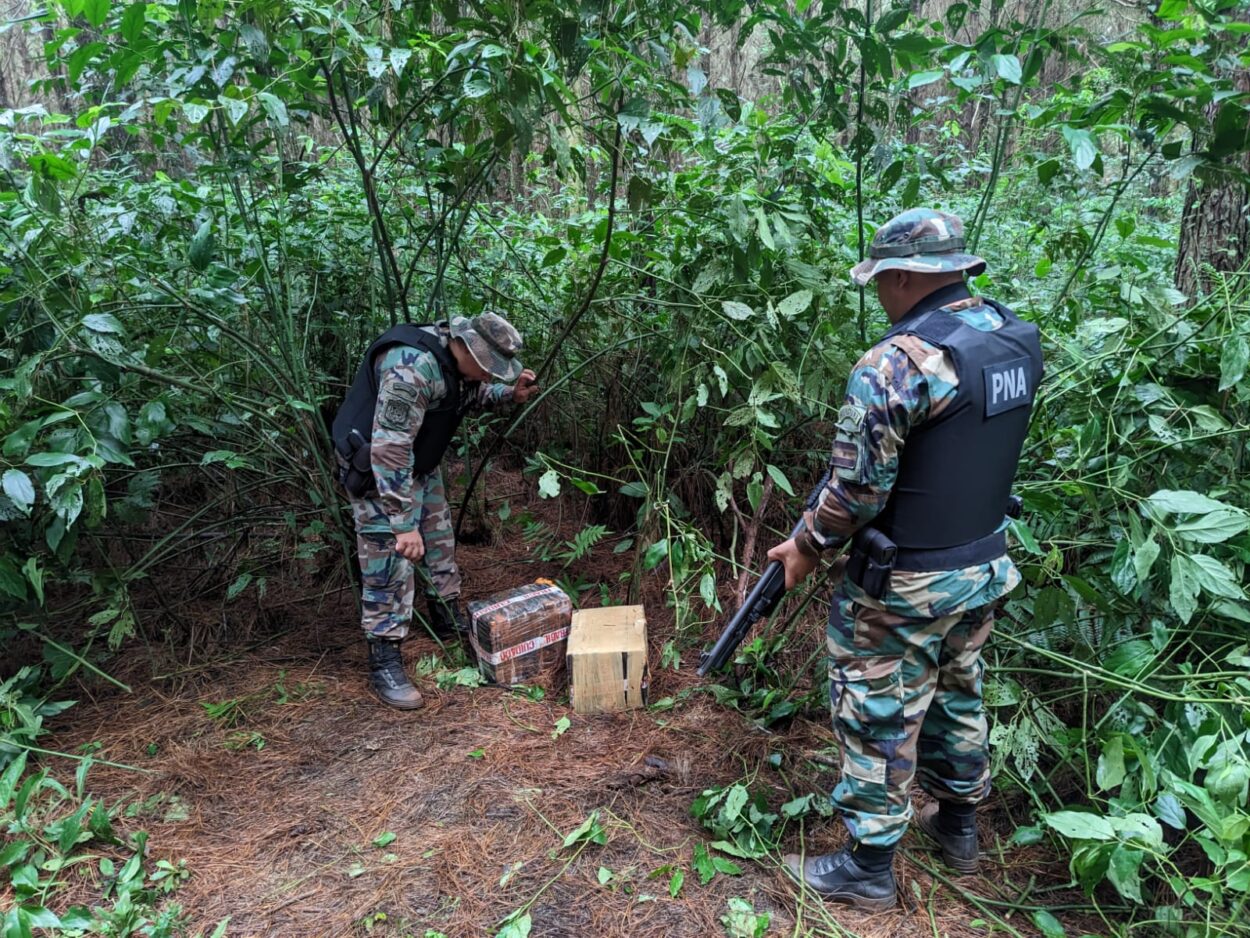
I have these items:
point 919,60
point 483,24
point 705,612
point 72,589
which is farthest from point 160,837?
point 919,60

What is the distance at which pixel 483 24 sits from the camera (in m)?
2.56

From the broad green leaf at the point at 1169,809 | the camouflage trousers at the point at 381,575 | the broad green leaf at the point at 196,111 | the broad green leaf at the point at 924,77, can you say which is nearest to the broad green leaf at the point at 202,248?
the broad green leaf at the point at 196,111

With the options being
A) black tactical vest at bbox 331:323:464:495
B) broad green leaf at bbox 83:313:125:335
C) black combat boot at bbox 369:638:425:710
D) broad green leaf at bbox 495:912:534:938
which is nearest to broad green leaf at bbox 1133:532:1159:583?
broad green leaf at bbox 495:912:534:938

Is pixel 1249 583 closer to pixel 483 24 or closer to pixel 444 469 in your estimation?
pixel 483 24

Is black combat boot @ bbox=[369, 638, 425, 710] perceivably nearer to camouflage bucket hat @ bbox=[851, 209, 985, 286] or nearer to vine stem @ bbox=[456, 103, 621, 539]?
vine stem @ bbox=[456, 103, 621, 539]

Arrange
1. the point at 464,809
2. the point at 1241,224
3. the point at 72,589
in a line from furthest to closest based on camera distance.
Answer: the point at 72,589, the point at 1241,224, the point at 464,809

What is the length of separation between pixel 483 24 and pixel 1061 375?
241 centimetres

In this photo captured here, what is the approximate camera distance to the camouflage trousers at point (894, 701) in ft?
7.17

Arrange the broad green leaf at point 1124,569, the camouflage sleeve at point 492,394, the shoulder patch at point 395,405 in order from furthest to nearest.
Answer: the camouflage sleeve at point 492,394, the shoulder patch at point 395,405, the broad green leaf at point 1124,569

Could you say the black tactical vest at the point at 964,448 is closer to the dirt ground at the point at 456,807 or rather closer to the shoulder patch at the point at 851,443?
the shoulder patch at the point at 851,443

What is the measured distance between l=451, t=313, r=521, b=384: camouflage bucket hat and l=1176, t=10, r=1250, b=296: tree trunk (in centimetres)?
295

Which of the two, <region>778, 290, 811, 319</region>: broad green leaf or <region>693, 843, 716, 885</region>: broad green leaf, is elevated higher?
<region>778, 290, 811, 319</region>: broad green leaf

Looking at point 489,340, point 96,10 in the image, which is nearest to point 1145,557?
point 489,340

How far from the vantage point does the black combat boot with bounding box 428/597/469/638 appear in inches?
151
